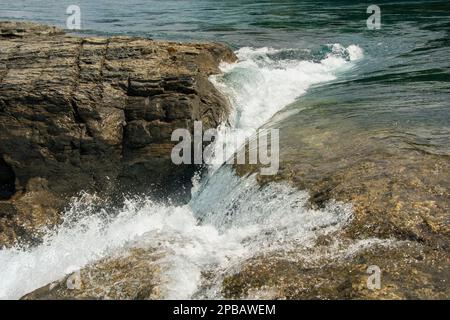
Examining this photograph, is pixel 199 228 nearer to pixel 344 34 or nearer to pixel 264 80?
pixel 264 80

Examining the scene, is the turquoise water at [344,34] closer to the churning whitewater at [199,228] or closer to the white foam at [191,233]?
the churning whitewater at [199,228]

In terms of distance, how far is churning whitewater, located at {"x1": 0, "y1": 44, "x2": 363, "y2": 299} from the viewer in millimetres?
7715

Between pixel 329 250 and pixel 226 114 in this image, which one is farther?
pixel 226 114

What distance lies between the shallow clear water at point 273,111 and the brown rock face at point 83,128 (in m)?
0.71

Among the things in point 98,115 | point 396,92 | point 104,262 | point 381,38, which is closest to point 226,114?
point 98,115

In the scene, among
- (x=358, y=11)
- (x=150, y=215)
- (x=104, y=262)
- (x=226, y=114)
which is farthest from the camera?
(x=358, y=11)

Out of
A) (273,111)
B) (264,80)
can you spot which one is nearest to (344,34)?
(264,80)

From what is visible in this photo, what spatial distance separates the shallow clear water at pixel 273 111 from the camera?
8.38 meters

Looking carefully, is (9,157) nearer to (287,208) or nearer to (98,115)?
(98,115)

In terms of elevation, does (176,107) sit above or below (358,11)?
below

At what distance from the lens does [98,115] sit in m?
12.7

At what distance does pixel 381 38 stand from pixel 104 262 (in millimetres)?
23226

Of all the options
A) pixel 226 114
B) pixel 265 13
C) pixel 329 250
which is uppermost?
pixel 265 13

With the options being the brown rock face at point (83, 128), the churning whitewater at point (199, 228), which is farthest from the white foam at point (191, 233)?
the brown rock face at point (83, 128)
